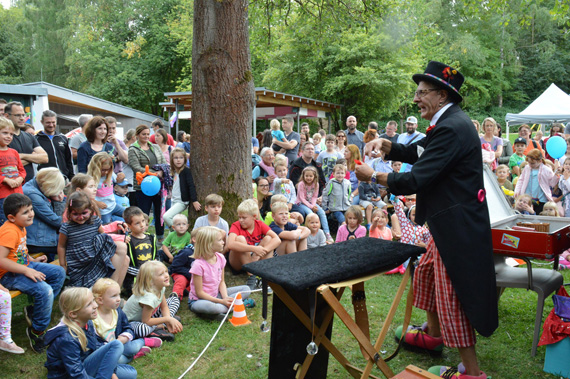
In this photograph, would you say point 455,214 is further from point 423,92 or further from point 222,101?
point 222,101

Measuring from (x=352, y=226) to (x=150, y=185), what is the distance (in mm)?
3169

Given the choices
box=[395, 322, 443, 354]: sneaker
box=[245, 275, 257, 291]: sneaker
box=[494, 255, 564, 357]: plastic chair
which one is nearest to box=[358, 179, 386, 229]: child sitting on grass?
box=[245, 275, 257, 291]: sneaker

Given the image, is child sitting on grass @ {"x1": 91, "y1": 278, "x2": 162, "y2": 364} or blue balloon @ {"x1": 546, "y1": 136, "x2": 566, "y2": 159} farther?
blue balloon @ {"x1": 546, "y1": 136, "x2": 566, "y2": 159}

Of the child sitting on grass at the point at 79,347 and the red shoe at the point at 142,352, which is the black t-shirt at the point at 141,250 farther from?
the child sitting on grass at the point at 79,347

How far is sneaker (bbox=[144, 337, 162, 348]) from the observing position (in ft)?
13.7

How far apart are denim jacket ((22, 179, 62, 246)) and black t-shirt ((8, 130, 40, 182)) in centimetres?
119

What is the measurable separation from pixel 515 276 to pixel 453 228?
1524mm

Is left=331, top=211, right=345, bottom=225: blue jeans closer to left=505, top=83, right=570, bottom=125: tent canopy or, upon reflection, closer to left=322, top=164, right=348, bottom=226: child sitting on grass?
left=322, top=164, right=348, bottom=226: child sitting on grass

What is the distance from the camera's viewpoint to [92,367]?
3.38m

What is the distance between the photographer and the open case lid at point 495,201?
4.41 metres

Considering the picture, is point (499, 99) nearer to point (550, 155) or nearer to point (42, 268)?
point (550, 155)

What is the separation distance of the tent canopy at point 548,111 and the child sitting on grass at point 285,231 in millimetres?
15058

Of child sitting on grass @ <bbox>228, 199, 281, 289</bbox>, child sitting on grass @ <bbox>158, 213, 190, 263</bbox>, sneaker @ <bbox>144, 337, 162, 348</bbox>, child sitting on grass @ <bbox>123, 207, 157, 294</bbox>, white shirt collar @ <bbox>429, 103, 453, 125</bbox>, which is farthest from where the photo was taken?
child sitting on grass @ <bbox>158, 213, 190, 263</bbox>

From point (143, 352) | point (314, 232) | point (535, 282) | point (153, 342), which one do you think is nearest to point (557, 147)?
point (314, 232)
